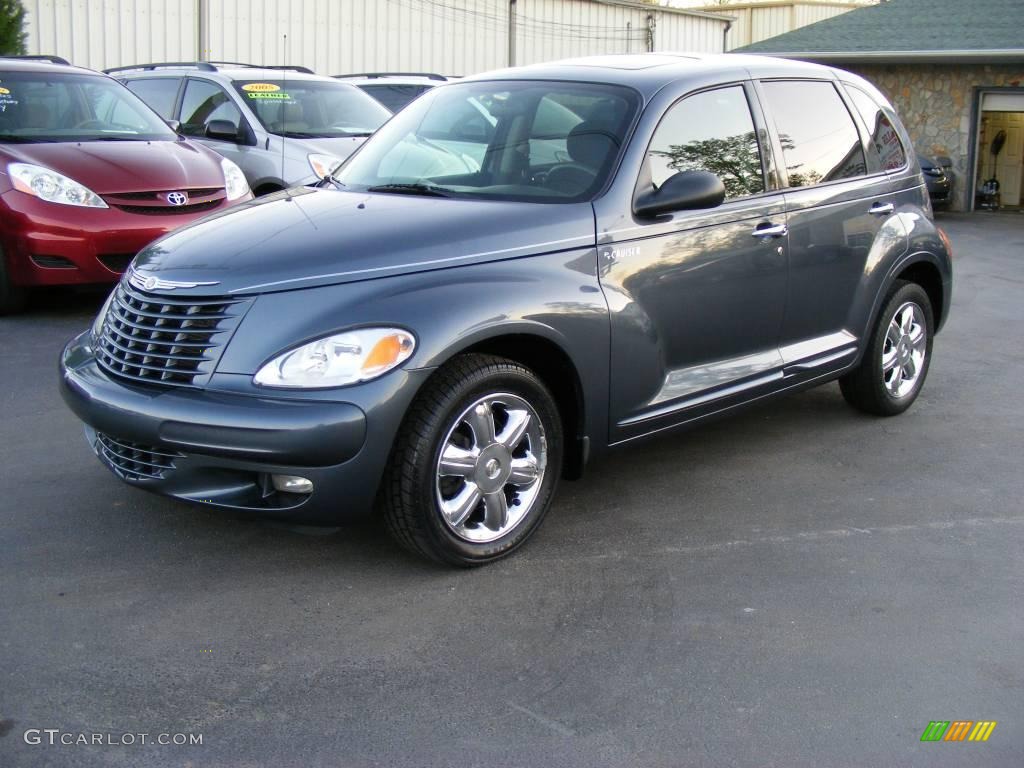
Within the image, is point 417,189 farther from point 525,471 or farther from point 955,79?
point 955,79

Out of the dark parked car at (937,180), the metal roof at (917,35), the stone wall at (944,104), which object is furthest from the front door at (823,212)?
the stone wall at (944,104)

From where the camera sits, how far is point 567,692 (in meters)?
3.49

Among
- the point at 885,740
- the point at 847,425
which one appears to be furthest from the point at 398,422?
the point at 847,425

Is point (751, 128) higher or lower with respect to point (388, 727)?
higher

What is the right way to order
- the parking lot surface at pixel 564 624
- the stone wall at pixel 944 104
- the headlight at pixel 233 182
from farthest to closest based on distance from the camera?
the stone wall at pixel 944 104 → the headlight at pixel 233 182 → the parking lot surface at pixel 564 624

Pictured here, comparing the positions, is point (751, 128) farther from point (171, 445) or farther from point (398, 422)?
point (171, 445)

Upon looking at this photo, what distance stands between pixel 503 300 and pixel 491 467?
588 mm

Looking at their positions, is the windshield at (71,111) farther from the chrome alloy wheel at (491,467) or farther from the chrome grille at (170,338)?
the chrome alloy wheel at (491,467)

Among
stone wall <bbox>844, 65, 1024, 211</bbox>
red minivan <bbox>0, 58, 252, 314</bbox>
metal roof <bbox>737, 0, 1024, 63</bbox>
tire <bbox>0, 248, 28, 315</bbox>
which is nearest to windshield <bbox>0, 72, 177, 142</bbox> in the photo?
red minivan <bbox>0, 58, 252, 314</bbox>

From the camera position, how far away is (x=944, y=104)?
21.9m

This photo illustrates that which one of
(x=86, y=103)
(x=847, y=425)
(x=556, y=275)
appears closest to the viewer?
(x=556, y=275)

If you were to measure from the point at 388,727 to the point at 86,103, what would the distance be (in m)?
7.34

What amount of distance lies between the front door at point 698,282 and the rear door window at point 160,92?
7829 mm

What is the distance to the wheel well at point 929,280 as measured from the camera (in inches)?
254
